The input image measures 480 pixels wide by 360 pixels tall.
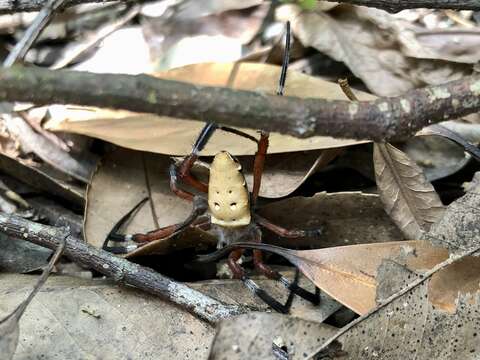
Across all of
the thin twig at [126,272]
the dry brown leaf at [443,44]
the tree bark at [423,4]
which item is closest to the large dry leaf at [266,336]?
the thin twig at [126,272]

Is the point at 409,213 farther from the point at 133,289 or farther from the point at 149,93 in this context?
the point at 149,93

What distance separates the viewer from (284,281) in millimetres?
2406

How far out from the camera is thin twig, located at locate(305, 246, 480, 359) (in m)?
1.94

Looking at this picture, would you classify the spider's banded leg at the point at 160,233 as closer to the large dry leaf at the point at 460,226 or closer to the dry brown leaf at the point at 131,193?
the dry brown leaf at the point at 131,193

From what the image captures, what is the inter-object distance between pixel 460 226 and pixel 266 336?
0.77m

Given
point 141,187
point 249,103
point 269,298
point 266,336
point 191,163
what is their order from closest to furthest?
1. point 249,103
2. point 266,336
3. point 269,298
4. point 191,163
5. point 141,187

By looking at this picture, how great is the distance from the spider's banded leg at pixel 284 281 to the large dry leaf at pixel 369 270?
110mm

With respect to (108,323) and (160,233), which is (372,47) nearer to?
(160,233)

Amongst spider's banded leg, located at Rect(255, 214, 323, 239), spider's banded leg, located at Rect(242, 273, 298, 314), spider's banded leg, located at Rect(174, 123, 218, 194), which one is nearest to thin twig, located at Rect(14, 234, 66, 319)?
spider's banded leg, located at Rect(174, 123, 218, 194)

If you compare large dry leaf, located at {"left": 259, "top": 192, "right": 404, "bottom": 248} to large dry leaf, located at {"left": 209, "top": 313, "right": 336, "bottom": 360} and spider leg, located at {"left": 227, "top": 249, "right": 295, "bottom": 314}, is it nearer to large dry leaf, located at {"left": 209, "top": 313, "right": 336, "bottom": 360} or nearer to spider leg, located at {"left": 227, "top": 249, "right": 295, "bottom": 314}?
spider leg, located at {"left": 227, "top": 249, "right": 295, "bottom": 314}

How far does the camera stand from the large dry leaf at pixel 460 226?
7.11ft

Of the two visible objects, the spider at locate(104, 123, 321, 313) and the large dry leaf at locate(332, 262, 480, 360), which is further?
the spider at locate(104, 123, 321, 313)

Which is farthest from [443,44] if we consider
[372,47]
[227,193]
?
[227,193]

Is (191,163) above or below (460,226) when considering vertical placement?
above
